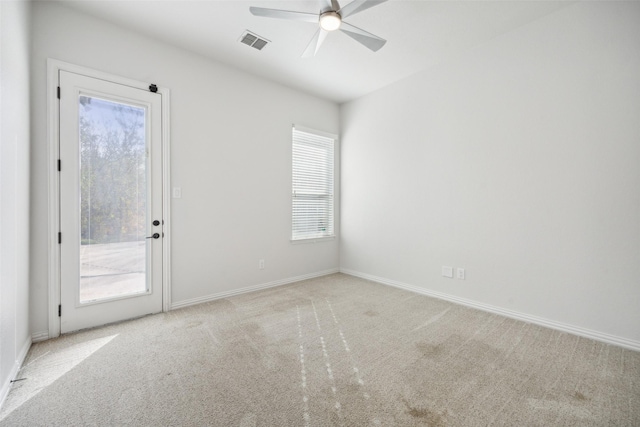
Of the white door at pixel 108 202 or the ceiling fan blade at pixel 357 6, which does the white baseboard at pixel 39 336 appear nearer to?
the white door at pixel 108 202

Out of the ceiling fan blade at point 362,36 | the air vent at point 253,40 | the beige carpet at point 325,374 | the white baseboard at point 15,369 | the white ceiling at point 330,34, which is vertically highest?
the white ceiling at point 330,34

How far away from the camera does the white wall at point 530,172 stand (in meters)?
2.36

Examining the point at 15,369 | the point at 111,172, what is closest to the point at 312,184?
the point at 111,172

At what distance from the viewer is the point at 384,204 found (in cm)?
423

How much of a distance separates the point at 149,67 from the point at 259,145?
1465mm

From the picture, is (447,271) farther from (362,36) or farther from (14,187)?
(14,187)

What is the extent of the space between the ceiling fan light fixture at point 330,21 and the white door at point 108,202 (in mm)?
1937

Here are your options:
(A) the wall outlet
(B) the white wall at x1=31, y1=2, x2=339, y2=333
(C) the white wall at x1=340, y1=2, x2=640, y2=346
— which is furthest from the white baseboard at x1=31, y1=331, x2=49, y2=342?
(A) the wall outlet

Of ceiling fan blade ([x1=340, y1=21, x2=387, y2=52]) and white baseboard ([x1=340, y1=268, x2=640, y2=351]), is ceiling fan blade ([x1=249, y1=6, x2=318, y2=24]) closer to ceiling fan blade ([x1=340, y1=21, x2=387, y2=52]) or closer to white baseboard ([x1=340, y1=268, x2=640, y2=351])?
ceiling fan blade ([x1=340, y1=21, x2=387, y2=52])

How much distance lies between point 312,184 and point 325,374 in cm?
310

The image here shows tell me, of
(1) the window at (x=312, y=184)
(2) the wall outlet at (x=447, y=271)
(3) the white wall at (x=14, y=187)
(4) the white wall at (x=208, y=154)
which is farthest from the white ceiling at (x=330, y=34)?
(2) the wall outlet at (x=447, y=271)

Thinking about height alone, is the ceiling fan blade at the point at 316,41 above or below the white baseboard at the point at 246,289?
above

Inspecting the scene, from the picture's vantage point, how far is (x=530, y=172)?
2.83m

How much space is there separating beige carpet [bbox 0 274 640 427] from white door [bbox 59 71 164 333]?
290 millimetres
